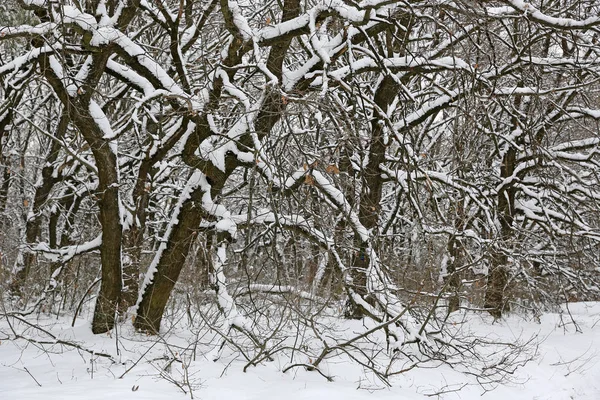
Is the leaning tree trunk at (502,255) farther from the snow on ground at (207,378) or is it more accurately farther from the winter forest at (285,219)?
the snow on ground at (207,378)

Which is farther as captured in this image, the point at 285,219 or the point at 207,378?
the point at 285,219

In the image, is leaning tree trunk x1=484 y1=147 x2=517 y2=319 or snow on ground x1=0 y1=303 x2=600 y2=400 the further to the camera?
leaning tree trunk x1=484 y1=147 x2=517 y2=319

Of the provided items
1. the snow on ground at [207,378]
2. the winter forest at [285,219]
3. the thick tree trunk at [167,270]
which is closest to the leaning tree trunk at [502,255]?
the winter forest at [285,219]

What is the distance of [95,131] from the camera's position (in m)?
7.63

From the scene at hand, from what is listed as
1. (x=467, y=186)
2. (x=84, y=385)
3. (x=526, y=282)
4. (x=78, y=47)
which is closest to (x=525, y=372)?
(x=467, y=186)

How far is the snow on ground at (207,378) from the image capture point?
5.14 metres

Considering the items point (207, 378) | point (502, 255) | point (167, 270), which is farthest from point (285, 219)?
point (502, 255)

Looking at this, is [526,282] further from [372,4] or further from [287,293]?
[372,4]

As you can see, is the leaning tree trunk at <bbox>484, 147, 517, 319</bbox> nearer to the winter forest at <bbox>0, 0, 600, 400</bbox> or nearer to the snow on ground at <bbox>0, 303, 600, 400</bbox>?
the winter forest at <bbox>0, 0, 600, 400</bbox>

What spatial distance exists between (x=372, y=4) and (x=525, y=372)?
4721 mm

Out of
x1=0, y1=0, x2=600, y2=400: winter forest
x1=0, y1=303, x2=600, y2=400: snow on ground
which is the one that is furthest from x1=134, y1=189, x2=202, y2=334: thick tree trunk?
x1=0, y1=303, x2=600, y2=400: snow on ground

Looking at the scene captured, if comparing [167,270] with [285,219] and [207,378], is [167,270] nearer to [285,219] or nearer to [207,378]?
[207,378]

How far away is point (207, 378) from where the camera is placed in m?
5.61

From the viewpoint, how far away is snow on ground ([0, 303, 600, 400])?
16.9 ft
